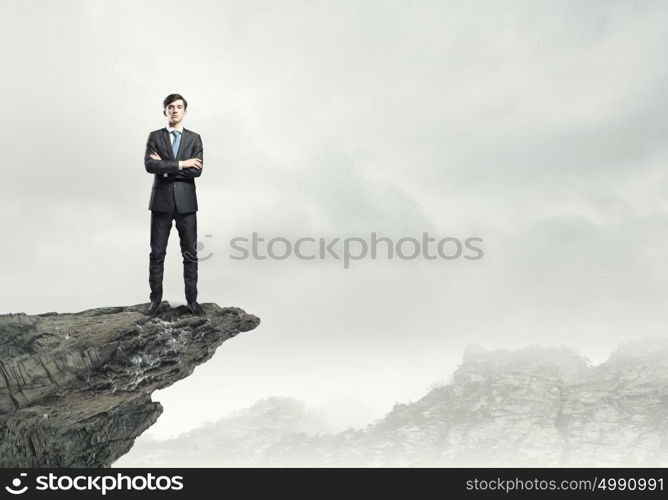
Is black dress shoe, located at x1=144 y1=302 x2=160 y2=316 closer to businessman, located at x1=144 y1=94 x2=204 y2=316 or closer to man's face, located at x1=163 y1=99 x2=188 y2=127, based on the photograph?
businessman, located at x1=144 y1=94 x2=204 y2=316

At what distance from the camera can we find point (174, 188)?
1291cm

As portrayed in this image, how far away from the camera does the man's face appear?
511 inches

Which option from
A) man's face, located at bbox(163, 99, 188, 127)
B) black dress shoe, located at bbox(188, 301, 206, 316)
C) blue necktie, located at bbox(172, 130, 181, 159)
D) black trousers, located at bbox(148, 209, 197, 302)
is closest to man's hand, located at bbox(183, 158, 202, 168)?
blue necktie, located at bbox(172, 130, 181, 159)

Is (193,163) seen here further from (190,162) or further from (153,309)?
(153,309)

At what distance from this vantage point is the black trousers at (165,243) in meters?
13.1

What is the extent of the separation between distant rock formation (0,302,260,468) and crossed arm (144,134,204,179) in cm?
327

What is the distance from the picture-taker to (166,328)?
1314cm

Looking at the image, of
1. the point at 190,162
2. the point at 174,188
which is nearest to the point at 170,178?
the point at 174,188

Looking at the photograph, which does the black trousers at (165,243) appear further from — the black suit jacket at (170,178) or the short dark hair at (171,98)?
the short dark hair at (171,98)

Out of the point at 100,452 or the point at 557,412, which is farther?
the point at 557,412

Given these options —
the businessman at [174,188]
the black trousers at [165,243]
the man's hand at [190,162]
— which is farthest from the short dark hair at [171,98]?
the black trousers at [165,243]

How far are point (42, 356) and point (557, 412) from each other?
210m
